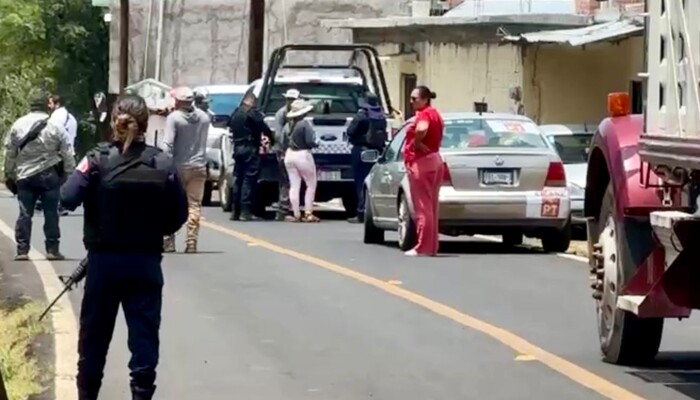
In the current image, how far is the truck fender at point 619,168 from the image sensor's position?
10.7 meters

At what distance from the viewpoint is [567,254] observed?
792 inches

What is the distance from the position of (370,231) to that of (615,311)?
10.5 m

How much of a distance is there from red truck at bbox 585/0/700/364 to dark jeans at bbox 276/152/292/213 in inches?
569

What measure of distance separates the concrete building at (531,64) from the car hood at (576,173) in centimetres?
716

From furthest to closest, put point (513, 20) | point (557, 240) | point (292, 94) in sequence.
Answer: point (513, 20)
point (292, 94)
point (557, 240)

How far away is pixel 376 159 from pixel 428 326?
940 cm

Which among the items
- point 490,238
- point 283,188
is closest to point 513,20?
point 283,188

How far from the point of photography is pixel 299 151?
1001 inches

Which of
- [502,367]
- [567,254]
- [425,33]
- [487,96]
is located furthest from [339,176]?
[502,367]

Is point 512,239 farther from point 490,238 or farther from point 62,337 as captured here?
point 62,337

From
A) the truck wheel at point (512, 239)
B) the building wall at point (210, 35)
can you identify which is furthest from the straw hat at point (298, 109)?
the building wall at point (210, 35)

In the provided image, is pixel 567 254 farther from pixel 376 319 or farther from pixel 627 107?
pixel 627 107

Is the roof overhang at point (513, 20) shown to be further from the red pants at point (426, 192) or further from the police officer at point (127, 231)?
the police officer at point (127, 231)

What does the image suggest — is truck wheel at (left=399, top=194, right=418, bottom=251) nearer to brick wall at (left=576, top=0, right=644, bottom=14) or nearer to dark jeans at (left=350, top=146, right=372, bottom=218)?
dark jeans at (left=350, top=146, right=372, bottom=218)
